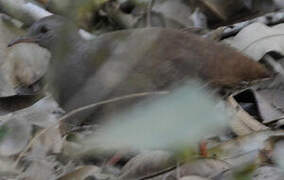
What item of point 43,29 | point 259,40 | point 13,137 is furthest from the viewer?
point 43,29

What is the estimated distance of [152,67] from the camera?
3.69 metres

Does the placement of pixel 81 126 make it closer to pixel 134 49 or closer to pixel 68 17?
pixel 134 49

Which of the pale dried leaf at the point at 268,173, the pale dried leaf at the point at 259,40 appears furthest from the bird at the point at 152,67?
the pale dried leaf at the point at 268,173

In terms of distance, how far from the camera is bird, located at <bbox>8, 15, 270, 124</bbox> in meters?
3.41

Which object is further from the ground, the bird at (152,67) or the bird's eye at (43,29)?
the bird at (152,67)

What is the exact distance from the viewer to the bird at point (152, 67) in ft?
11.2

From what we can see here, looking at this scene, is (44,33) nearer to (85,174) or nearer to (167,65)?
(167,65)

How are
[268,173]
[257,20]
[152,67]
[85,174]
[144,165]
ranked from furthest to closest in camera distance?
[257,20] → [152,67] → [144,165] → [85,174] → [268,173]

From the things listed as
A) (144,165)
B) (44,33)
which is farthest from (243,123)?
(44,33)

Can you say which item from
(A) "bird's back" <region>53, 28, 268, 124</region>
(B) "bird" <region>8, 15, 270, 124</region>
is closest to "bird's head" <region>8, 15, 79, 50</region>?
(B) "bird" <region>8, 15, 270, 124</region>

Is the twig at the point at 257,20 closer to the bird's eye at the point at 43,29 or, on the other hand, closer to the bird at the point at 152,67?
the bird at the point at 152,67

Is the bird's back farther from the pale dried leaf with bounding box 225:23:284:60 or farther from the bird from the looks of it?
the pale dried leaf with bounding box 225:23:284:60

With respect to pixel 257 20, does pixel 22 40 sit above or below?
below

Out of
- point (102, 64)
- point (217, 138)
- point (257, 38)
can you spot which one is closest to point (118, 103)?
point (102, 64)
